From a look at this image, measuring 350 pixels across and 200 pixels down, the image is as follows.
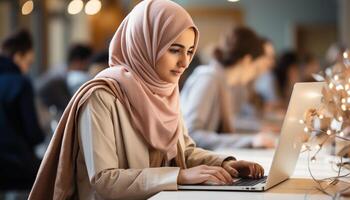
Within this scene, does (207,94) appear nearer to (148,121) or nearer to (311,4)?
(148,121)

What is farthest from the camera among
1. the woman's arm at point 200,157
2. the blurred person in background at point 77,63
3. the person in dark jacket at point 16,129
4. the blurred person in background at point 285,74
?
the blurred person in background at point 285,74

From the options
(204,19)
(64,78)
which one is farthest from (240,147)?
(204,19)

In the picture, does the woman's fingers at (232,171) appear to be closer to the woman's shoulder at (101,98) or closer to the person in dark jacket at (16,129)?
the woman's shoulder at (101,98)

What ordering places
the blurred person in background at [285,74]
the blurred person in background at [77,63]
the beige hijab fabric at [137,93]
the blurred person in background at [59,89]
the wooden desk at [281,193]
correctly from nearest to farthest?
the wooden desk at [281,193] < the beige hijab fabric at [137,93] < the blurred person in background at [59,89] < the blurred person in background at [77,63] < the blurred person in background at [285,74]

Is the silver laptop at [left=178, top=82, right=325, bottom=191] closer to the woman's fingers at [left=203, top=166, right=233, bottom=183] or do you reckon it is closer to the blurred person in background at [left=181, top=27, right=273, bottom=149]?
the woman's fingers at [left=203, top=166, right=233, bottom=183]

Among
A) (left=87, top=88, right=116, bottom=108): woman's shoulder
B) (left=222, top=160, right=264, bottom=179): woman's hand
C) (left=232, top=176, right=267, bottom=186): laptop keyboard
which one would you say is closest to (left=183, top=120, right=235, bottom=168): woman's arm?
(left=222, top=160, right=264, bottom=179): woman's hand

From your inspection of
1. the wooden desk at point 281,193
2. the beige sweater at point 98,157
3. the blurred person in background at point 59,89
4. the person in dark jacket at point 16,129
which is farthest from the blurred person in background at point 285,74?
the beige sweater at point 98,157

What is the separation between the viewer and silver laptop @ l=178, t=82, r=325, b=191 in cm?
→ 234

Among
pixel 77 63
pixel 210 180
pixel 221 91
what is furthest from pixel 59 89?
pixel 210 180

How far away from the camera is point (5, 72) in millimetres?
5102

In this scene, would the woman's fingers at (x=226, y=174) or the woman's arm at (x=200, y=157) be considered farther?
the woman's arm at (x=200, y=157)

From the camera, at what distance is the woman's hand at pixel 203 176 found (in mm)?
2342

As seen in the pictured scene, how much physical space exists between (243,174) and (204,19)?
1167 cm

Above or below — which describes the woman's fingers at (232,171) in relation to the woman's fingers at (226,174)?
below
